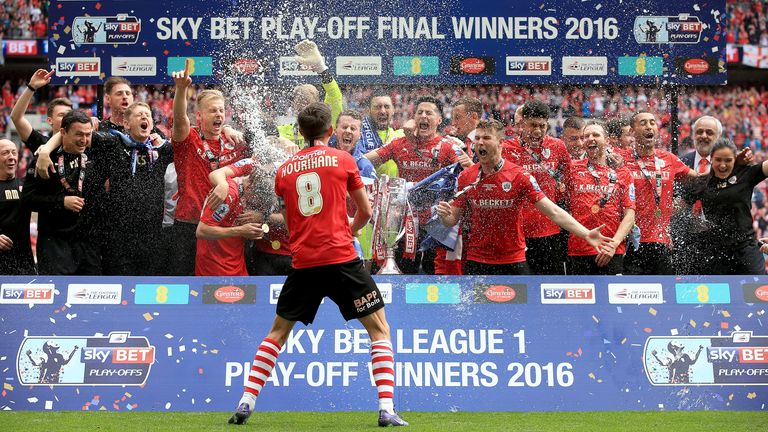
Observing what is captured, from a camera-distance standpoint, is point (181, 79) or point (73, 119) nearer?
point (181, 79)

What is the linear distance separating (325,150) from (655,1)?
470 centimetres

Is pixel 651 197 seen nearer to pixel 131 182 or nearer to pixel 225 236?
pixel 225 236

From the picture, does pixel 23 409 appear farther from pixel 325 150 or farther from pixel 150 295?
pixel 325 150

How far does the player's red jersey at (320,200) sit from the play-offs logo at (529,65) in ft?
12.9

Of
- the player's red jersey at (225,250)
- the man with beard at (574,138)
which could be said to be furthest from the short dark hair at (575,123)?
the player's red jersey at (225,250)

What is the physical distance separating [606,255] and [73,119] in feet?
13.8

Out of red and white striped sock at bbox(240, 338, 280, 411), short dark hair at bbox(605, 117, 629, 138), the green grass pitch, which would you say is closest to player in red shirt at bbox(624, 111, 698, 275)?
short dark hair at bbox(605, 117, 629, 138)

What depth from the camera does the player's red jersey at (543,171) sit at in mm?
7746

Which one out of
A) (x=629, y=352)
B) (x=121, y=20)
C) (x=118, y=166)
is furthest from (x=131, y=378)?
(x=121, y=20)

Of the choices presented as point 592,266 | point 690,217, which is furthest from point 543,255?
point 690,217

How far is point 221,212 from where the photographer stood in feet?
23.6

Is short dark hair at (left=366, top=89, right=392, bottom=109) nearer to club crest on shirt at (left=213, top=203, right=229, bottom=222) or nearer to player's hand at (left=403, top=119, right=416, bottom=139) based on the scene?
player's hand at (left=403, top=119, right=416, bottom=139)

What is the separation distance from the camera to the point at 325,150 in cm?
547

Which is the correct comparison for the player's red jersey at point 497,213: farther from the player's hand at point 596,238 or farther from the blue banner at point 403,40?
the blue banner at point 403,40
